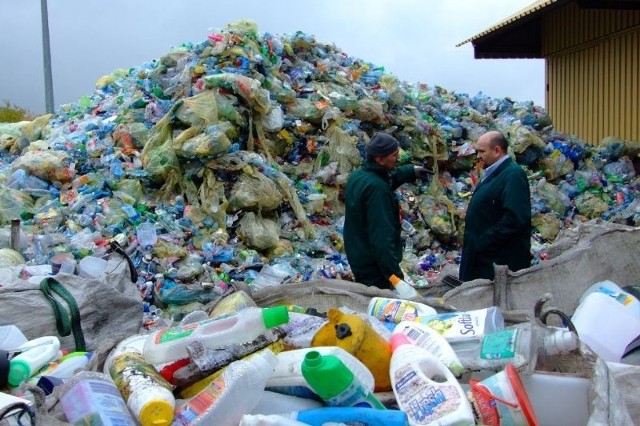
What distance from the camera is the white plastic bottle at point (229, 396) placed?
1.64 m

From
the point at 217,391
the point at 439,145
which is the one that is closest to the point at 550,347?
the point at 217,391

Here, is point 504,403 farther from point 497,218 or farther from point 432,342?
point 497,218

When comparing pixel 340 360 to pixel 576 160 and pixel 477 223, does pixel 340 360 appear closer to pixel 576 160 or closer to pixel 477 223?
pixel 477 223

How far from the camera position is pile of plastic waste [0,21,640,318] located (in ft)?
20.0

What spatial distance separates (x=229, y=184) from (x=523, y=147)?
165 inches

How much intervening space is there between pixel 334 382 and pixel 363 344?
261 millimetres

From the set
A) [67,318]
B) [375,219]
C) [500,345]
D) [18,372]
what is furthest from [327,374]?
[375,219]

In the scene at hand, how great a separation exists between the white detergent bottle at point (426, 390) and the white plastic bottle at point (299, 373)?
3.3 inches

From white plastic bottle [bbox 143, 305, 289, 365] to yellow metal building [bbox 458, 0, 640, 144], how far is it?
7.90m

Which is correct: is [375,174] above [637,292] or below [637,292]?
above

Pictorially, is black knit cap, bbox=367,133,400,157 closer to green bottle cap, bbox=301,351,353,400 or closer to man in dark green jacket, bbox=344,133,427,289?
man in dark green jacket, bbox=344,133,427,289

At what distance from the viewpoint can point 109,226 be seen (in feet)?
20.3

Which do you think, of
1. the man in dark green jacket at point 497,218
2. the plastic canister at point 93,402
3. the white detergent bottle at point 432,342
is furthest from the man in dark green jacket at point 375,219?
the plastic canister at point 93,402

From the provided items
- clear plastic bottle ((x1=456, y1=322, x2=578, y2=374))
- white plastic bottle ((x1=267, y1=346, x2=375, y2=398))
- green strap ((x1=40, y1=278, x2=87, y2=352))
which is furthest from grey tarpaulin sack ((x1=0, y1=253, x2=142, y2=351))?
clear plastic bottle ((x1=456, y1=322, x2=578, y2=374))
